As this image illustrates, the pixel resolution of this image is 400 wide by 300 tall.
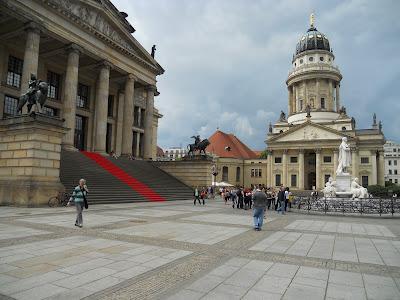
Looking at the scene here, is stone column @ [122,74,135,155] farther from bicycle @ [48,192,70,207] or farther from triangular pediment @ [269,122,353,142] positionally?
triangular pediment @ [269,122,353,142]

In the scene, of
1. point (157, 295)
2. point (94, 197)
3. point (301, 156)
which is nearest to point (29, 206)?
point (94, 197)

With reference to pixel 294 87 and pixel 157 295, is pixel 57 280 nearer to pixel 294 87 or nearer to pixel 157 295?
pixel 157 295

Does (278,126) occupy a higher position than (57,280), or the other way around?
(278,126)

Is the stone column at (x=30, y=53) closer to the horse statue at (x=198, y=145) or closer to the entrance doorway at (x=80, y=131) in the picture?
the entrance doorway at (x=80, y=131)

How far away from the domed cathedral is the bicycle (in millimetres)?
67162

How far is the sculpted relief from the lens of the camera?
32688 millimetres

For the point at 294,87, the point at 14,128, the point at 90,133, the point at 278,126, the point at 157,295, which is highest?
the point at 294,87

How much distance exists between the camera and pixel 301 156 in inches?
3214

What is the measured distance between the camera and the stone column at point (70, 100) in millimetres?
32416

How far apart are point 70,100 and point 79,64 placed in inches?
373

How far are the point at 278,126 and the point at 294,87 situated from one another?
1407cm

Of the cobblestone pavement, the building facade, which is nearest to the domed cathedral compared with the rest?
the building facade

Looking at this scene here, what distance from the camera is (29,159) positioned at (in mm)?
20000

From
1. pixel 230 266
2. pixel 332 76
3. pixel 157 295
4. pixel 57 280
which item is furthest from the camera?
pixel 332 76
